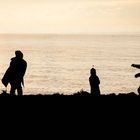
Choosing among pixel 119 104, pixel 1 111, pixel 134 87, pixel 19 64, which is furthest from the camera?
pixel 134 87

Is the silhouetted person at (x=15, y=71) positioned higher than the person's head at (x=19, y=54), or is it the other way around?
the person's head at (x=19, y=54)

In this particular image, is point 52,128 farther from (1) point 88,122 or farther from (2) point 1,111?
(2) point 1,111

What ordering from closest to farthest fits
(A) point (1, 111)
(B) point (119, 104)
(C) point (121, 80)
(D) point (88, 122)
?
(D) point (88, 122) → (A) point (1, 111) → (B) point (119, 104) → (C) point (121, 80)

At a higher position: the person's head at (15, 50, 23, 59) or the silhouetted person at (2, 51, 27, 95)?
the person's head at (15, 50, 23, 59)

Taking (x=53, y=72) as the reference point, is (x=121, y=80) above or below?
below

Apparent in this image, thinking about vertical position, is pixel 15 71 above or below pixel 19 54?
below

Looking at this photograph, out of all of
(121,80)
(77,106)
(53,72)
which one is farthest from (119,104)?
(53,72)

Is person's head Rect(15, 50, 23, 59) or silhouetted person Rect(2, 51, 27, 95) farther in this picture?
silhouetted person Rect(2, 51, 27, 95)

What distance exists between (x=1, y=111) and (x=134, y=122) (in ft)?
13.3

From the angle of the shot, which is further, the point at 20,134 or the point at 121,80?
the point at 121,80

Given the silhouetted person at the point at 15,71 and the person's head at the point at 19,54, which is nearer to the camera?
the person's head at the point at 19,54

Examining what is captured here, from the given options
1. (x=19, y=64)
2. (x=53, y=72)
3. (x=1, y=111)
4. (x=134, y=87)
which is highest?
(x=53, y=72)

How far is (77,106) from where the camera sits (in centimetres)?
1747

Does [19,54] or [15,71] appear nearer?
[19,54]
